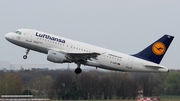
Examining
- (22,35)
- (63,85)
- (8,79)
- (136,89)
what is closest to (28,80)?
(8,79)

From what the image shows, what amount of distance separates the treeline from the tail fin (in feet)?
53.8

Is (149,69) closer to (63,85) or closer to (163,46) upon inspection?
(163,46)

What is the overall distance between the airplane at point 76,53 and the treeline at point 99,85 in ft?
58.6

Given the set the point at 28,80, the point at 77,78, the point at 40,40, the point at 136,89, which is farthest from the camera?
the point at 28,80

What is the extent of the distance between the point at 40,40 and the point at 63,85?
2442 cm

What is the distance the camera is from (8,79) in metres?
98.2

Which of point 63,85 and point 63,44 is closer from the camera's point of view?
point 63,44

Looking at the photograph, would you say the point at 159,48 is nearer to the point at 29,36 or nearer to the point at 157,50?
the point at 157,50

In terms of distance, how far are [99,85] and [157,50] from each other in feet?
71.3

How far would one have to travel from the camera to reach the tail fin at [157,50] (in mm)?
71875

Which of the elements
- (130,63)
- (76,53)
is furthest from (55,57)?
(130,63)

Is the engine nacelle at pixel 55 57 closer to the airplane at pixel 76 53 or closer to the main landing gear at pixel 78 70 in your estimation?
the airplane at pixel 76 53

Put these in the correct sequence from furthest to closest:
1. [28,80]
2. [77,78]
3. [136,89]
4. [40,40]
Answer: [28,80] → [77,78] → [136,89] → [40,40]

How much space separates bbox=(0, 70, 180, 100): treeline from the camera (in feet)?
293
